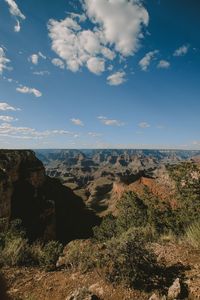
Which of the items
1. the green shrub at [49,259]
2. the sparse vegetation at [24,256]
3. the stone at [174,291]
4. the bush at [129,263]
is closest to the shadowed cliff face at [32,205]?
the sparse vegetation at [24,256]

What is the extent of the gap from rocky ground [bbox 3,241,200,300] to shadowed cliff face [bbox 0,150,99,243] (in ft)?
98.3

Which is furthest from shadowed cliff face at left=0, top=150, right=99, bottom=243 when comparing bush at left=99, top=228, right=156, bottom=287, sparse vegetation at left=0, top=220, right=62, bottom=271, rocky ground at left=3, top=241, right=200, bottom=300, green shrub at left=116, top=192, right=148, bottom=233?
bush at left=99, top=228, right=156, bottom=287

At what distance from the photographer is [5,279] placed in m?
6.35

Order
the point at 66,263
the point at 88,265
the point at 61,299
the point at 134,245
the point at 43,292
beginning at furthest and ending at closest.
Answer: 1. the point at 66,263
2. the point at 88,265
3. the point at 134,245
4. the point at 43,292
5. the point at 61,299

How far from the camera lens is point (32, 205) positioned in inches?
1683

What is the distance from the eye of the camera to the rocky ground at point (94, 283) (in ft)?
17.1

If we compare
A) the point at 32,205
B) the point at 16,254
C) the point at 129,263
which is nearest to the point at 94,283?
the point at 129,263

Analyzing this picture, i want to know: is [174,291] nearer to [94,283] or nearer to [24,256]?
[94,283]

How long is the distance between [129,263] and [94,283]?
A: 91cm

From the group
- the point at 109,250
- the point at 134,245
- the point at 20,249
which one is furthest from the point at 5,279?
the point at 134,245

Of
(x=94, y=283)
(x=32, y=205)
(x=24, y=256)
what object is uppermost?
(x=94, y=283)

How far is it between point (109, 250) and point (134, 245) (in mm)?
654

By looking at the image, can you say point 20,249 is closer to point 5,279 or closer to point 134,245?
point 5,279

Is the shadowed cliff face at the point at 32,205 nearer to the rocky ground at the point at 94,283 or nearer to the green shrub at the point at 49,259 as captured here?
the green shrub at the point at 49,259
